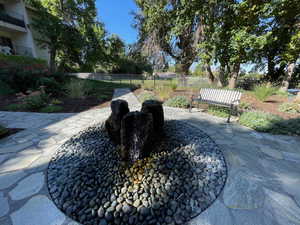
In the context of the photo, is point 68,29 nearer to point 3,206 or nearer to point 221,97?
point 221,97

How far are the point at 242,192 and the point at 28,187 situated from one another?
8.35ft

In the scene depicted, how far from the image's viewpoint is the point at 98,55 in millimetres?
13883

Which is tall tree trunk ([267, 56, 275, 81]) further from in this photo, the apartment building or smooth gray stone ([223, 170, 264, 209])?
the apartment building

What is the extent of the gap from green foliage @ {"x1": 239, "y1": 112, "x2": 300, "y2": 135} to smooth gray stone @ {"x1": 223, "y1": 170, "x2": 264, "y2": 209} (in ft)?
6.50

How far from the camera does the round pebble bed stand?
4.21 ft

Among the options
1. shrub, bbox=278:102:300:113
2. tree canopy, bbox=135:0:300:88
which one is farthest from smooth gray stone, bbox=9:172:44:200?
tree canopy, bbox=135:0:300:88

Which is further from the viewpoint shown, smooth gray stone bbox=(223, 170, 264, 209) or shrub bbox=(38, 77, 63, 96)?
shrub bbox=(38, 77, 63, 96)

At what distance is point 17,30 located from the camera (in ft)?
34.1

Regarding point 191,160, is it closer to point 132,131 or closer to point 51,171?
point 132,131

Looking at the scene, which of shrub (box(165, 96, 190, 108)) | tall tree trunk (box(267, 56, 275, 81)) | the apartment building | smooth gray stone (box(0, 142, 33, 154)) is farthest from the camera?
the apartment building

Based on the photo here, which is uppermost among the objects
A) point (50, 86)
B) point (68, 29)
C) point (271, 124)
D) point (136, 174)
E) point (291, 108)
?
point (68, 29)

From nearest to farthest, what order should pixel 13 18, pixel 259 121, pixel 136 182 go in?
pixel 136 182, pixel 259 121, pixel 13 18

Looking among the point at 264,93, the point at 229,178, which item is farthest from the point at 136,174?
the point at 264,93

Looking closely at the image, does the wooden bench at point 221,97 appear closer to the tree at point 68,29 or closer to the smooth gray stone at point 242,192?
the smooth gray stone at point 242,192
